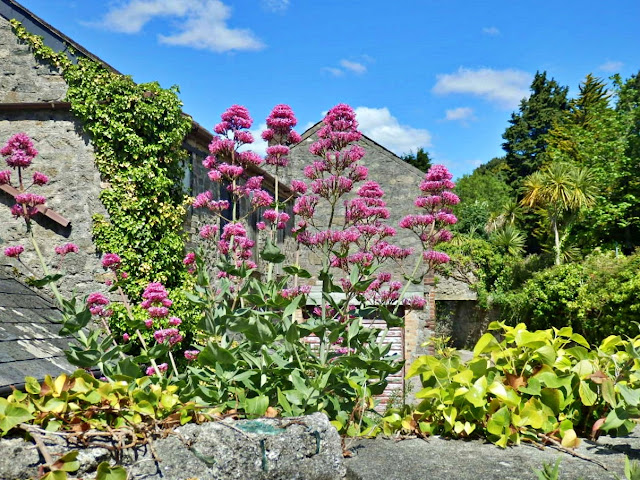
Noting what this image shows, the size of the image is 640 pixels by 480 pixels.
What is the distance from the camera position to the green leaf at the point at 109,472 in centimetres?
147

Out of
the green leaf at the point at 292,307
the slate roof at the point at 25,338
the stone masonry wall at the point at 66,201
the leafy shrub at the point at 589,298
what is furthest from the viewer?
the leafy shrub at the point at 589,298

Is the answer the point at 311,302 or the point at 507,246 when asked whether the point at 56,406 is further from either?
the point at 507,246

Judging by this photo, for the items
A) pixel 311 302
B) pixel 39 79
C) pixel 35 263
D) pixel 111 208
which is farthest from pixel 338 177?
pixel 39 79

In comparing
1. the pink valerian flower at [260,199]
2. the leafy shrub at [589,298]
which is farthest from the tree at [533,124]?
the pink valerian flower at [260,199]

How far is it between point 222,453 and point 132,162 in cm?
858

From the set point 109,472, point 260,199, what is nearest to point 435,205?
point 260,199

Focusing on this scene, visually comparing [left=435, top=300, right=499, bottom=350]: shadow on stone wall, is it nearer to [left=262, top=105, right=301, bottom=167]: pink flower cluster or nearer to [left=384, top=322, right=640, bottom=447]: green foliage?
[left=262, top=105, right=301, bottom=167]: pink flower cluster

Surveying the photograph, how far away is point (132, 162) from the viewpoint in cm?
965

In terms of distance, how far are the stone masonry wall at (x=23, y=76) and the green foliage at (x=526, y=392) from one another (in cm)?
907

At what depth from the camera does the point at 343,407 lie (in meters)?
2.40

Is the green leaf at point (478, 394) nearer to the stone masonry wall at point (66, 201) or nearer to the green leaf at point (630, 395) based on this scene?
the green leaf at point (630, 395)

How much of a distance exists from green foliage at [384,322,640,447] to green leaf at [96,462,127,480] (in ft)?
3.46

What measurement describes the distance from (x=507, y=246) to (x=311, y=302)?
80.8 feet

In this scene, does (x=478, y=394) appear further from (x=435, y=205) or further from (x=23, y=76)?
(x=23, y=76)
